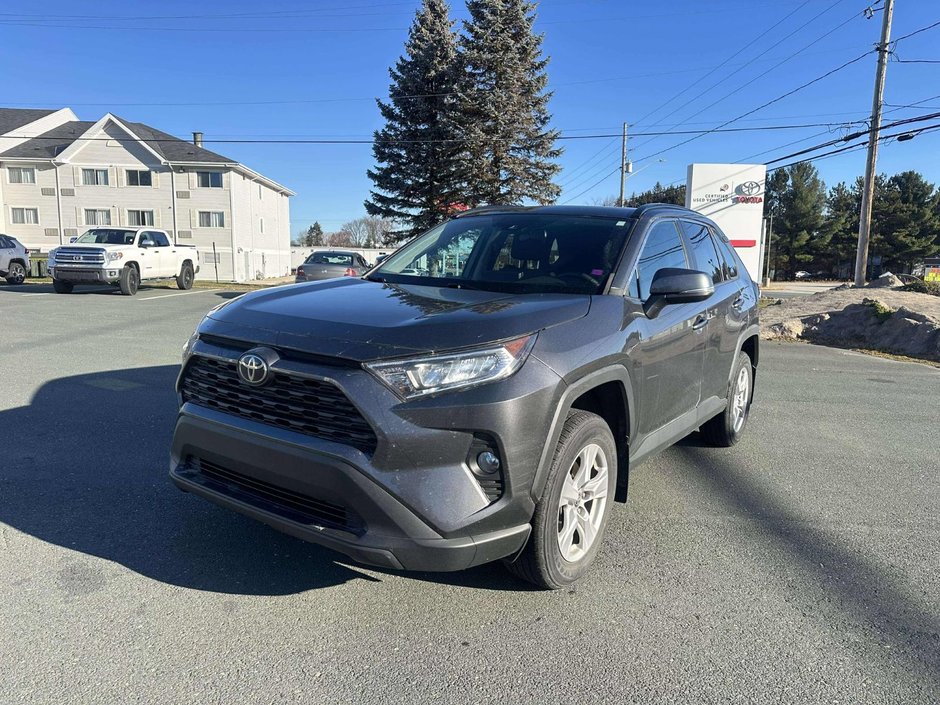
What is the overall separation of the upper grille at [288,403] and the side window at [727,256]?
369 centimetres

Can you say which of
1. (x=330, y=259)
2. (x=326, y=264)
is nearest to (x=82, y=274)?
(x=326, y=264)

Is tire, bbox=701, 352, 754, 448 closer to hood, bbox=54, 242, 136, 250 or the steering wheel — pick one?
the steering wheel

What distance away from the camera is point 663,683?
7.73 ft

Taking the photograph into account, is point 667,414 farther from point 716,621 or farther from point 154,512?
point 154,512

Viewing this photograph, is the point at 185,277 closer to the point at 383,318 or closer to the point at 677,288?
the point at 383,318

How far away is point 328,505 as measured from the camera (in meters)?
2.51

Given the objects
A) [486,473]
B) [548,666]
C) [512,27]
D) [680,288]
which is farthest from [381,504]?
[512,27]

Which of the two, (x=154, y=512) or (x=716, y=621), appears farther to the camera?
(x=154, y=512)

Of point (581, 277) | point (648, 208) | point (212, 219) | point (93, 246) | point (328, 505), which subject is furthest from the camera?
point (212, 219)

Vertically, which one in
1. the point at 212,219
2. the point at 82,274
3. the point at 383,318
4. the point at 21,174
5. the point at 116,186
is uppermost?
the point at 21,174

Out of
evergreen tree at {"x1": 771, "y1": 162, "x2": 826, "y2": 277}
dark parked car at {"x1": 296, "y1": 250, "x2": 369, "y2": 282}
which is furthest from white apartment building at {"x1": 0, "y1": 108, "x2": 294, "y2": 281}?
evergreen tree at {"x1": 771, "y1": 162, "x2": 826, "y2": 277}

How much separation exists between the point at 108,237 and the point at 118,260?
1.56 meters

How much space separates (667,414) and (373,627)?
201 cm

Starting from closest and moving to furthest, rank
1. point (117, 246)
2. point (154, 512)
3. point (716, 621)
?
point (716, 621), point (154, 512), point (117, 246)
